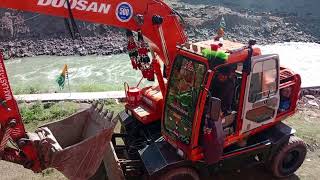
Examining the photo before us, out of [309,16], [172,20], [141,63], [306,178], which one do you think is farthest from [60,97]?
[309,16]

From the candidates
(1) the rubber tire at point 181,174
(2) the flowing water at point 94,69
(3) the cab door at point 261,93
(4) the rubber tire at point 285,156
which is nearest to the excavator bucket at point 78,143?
(1) the rubber tire at point 181,174

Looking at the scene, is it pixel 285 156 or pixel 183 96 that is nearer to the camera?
pixel 183 96

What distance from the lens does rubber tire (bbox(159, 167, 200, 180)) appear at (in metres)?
6.07

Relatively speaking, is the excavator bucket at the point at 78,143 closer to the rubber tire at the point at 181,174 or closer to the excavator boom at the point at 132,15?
the rubber tire at the point at 181,174

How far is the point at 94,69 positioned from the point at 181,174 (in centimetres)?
1373

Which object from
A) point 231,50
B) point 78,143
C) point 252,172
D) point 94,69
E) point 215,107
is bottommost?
point 94,69

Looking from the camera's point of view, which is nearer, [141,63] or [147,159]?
[147,159]

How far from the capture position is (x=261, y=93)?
639cm

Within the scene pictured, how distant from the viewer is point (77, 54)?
72.0 feet

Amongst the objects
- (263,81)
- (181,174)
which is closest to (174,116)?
(181,174)

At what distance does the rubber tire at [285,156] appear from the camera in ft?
23.0

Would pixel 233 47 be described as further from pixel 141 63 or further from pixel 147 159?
pixel 147 159

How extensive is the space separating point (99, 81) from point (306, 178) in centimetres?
1162

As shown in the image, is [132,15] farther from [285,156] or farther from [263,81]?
[285,156]
